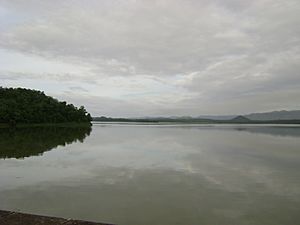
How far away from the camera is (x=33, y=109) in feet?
227

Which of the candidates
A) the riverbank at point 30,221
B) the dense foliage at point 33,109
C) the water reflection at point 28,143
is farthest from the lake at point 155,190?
the dense foliage at point 33,109

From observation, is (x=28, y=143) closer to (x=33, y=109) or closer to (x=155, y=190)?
(x=155, y=190)

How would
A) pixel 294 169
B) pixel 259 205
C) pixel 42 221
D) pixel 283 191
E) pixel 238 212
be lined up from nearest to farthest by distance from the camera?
pixel 42 221 → pixel 238 212 → pixel 259 205 → pixel 283 191 → pixel 294 169

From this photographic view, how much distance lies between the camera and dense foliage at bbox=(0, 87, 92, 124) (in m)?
60.6

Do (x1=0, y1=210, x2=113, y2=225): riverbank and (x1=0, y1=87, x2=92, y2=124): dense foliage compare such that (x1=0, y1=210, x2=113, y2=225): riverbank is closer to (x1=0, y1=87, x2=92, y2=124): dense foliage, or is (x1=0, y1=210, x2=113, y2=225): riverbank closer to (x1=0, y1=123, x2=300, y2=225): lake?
(x1=0, y1=123, x2=300, y2=225): lake

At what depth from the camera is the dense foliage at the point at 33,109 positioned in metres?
60.6

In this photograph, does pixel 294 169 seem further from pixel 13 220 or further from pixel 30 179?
pixel 13 220

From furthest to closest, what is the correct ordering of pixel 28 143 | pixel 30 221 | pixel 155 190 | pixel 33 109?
pixel 33 109
pixel 28 143
pixel 155 190
pixel 30 221

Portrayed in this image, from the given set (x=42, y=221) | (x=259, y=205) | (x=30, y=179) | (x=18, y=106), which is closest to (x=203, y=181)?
(x=259, y=205)

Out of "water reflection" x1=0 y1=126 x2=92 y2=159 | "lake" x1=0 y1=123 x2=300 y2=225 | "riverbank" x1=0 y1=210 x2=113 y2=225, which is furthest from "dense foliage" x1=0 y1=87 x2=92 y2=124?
"riverbank" x1=0 y1=210 x2=113 y2=225

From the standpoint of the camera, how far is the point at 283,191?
1055 cm

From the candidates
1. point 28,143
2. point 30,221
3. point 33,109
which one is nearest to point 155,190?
point 30,221

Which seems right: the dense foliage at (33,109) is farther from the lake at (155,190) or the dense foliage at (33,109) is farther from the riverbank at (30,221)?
the riverbank at (30,221)

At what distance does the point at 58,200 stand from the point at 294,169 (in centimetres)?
1095
